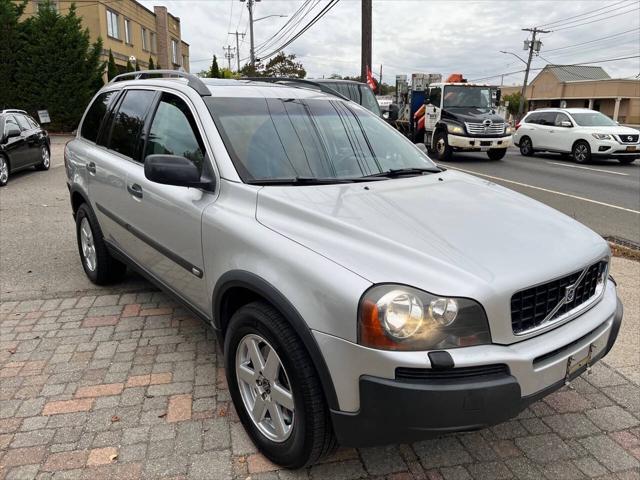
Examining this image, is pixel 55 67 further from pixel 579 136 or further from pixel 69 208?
pixel 579 136

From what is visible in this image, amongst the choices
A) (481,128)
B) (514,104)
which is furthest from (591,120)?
(514,104)

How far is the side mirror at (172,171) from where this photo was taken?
109 inches

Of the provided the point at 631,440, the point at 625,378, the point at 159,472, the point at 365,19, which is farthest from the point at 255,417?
the point at 365,19

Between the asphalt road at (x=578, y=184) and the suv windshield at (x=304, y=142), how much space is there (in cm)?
534

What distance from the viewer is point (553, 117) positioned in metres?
18.5

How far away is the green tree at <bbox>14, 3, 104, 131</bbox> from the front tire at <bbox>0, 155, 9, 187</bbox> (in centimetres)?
1544

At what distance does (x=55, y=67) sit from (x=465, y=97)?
18.4 metres

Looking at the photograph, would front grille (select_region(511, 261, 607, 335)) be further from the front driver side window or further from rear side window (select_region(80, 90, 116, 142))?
rear side window (select_region(80, 90, 116, 142))

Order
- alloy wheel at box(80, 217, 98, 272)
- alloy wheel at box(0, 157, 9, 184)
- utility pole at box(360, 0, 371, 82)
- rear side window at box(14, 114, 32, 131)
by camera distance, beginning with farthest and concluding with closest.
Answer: utility pole at box(360, 0, 371, 82) → rear side window at box(14, 114, 32, 131) → alloy wheel at box(0, 157, 9, 184) → alloy wheel at box(80, 217, 98, 272)

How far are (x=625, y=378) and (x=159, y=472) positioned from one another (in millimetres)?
2880

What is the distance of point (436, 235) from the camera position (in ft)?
7.60

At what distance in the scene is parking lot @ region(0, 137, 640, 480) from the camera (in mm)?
2570

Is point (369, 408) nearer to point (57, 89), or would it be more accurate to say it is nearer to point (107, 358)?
point (107, 358)

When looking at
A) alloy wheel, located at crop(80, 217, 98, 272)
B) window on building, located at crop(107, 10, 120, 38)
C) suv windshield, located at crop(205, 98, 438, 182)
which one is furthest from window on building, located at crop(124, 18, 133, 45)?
suv windshield, located at crop(205, 98, 438, 182)
